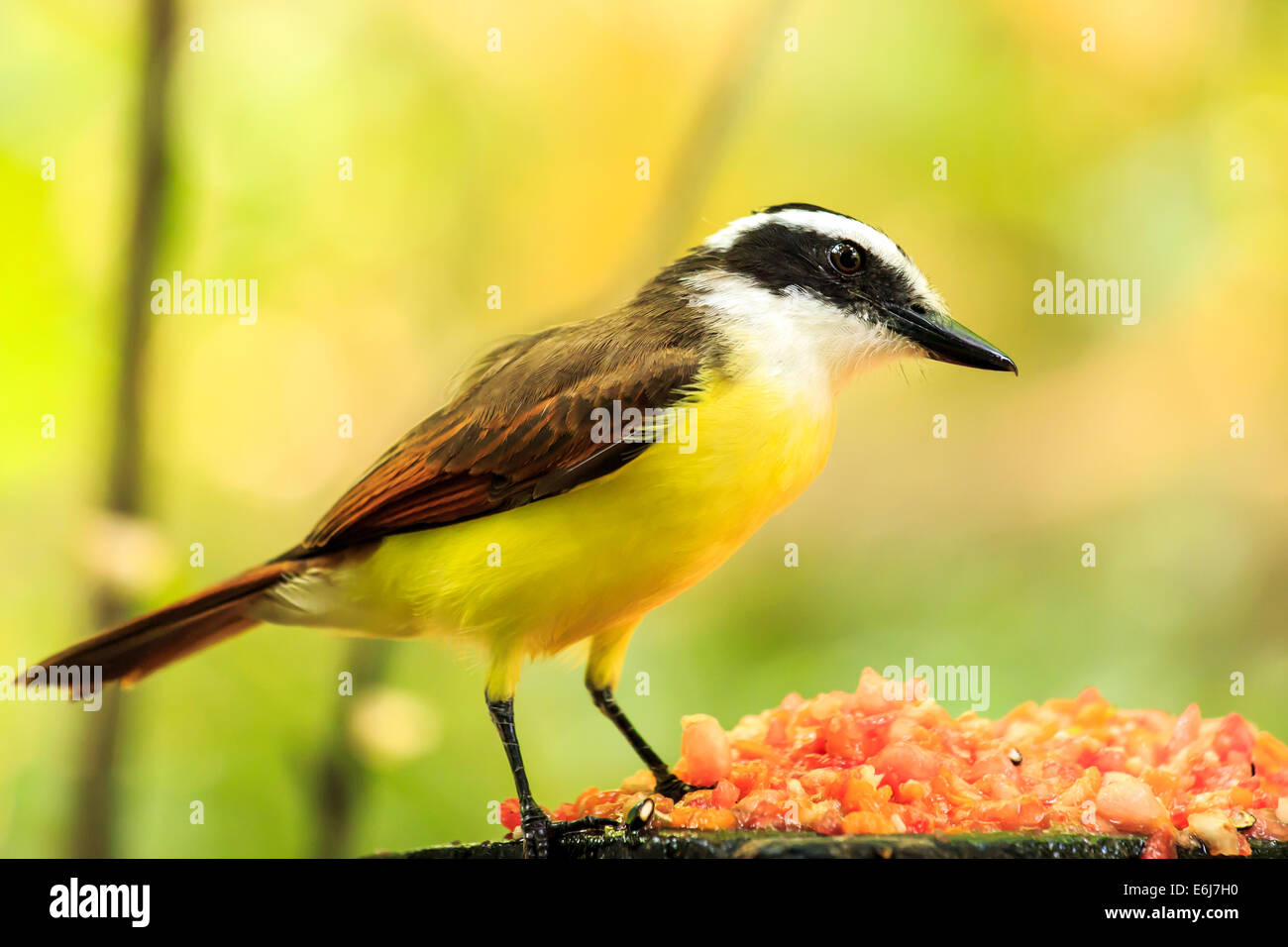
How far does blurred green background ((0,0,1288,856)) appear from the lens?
4727mm

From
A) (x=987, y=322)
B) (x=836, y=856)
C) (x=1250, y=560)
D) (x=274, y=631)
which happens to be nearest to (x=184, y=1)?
(x=274, y=631)

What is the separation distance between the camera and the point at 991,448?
216 inches

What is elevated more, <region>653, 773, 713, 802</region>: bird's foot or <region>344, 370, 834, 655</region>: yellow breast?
<region>344, 370, 834, 655</region>: yellow breast

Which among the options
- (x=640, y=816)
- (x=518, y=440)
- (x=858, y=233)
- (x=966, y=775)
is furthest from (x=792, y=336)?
(x=640, y=816)

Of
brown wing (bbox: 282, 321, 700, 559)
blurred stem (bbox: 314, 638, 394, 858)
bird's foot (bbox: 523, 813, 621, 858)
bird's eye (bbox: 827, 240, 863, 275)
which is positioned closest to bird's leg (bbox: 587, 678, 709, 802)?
bird's foot (bbox: 523, 813, 621, 858)

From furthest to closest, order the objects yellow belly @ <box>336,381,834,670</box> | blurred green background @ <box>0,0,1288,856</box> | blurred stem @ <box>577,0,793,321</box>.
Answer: blurred stem @ <box>577,0,793,321</box>
blurred green background @ <box>0,0,1288,856</box>
yellow belly @ <box>336,381,834,670</box>

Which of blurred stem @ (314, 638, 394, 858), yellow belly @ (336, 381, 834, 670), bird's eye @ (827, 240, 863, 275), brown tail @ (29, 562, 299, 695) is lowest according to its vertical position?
blurred stem @ (314, 638, 394, 858)

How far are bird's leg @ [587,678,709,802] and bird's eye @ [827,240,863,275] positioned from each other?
1401 millimetres

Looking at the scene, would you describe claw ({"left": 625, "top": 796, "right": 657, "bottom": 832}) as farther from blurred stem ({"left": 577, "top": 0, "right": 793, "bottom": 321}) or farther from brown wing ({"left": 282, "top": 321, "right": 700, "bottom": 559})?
blurred stem ({"left": 577, "top": 0, "right": 793, "bottom": 321})

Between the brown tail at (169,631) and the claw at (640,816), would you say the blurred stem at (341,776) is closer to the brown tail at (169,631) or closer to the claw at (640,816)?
the brown tail at (169,631)

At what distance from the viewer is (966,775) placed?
2.75 meters

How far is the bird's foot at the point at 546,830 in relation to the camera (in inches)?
108

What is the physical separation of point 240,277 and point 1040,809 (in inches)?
152
